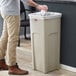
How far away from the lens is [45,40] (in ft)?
9.87

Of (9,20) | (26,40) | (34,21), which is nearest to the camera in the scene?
(9,20)

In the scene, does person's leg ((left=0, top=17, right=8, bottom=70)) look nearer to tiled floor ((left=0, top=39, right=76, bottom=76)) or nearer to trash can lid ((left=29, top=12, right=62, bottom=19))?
tiled floor ((left=0, top=39, right=76, bottom=76))

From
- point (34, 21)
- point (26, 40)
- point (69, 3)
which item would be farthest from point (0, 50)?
point (26, 40)

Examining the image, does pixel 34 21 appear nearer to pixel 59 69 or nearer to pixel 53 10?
pixel 53 10

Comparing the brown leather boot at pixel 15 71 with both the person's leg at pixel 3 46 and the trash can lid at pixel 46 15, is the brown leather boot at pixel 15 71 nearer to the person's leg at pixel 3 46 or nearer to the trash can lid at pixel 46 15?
the person's leg at pixel 3 46

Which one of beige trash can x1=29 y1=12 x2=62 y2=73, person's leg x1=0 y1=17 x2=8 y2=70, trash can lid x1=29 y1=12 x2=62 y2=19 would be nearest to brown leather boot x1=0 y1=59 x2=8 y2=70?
person's leg x1=0 y1=17 x2=8 y2=70

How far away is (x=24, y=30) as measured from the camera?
4.86 metres

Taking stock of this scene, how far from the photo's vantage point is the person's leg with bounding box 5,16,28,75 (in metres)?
2.87

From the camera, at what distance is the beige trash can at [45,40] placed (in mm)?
2990

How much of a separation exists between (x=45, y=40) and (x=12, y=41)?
437 millimetres

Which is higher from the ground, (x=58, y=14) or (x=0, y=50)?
(x=58, y=14)

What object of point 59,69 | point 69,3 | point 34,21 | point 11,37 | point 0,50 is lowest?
point 59,69

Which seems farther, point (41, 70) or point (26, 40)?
point (26, 40)

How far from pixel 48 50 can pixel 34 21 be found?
0.44m
